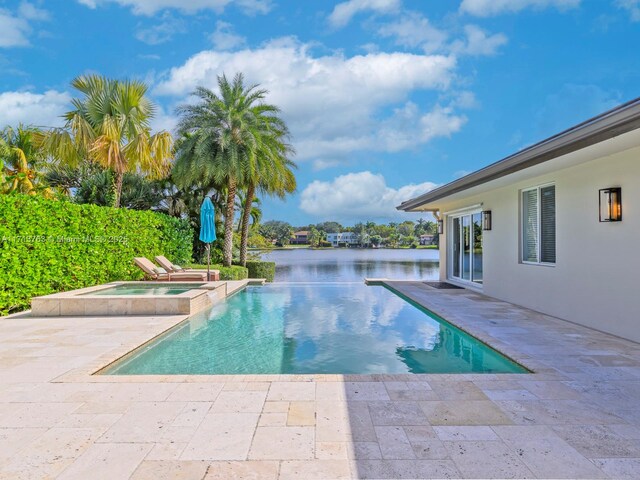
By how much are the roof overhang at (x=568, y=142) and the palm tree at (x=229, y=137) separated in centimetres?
1052

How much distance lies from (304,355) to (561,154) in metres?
5.08

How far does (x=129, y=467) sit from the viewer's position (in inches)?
111

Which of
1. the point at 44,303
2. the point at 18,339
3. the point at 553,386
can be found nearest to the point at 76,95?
the point at 44,303

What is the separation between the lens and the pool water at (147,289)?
389 inches

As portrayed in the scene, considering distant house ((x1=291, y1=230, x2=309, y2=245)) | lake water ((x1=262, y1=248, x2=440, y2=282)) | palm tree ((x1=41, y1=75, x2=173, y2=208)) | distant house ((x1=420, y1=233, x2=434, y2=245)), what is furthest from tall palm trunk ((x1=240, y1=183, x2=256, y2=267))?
distant house ((x1=291, y1=230, x2=309, y2=245))

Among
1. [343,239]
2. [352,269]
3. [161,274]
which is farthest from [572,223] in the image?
[343,239]

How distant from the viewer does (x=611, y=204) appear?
22.4 ft

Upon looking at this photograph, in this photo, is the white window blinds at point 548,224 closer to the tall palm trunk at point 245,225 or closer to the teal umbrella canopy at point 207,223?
the teal umbrella canopy at point 207,223

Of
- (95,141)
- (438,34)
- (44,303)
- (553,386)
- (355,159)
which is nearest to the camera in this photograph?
(553,386)

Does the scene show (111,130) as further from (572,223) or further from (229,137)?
(572,223)

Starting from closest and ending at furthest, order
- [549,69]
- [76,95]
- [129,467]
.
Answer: [129,467] < [76,95] < [549,69]

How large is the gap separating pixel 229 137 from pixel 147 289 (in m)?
9.16

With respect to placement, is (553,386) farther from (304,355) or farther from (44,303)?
(44,303)

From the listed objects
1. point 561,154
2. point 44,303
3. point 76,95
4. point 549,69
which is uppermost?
point 549,69
